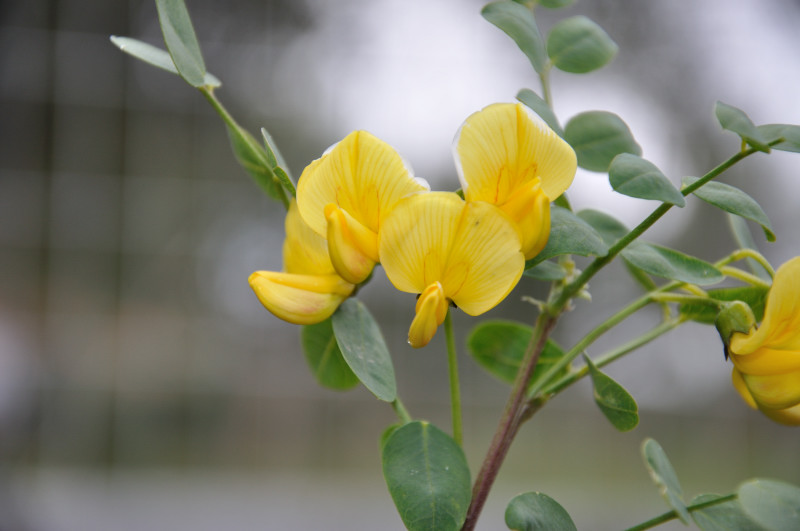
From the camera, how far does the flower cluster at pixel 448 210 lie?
0.16 metres

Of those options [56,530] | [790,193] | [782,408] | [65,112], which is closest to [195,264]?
[65,112]

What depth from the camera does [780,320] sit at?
176 millimetres

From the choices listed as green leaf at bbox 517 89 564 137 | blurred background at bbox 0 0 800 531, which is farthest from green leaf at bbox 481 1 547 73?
blurred background at bbox 0 0 800 531

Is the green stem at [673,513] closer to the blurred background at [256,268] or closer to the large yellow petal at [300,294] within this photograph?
the large yellow petal at [300,294]

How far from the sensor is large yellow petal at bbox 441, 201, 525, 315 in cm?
16

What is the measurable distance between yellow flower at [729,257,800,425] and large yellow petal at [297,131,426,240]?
0.10 metres

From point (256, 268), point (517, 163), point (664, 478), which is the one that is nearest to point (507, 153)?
point (517, 163)

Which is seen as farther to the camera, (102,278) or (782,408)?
(102,278)

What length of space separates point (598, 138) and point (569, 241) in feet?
0.25

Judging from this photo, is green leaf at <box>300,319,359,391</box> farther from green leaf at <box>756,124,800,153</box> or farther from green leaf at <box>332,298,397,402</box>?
green leaf at <box>756,124,800,153</box>

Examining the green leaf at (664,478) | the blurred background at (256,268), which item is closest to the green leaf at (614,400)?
the green leaf at (664,478)

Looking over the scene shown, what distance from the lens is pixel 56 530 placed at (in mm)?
1548

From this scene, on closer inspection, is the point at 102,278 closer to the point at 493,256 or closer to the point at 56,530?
the point at 56,530

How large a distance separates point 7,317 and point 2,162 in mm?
520
